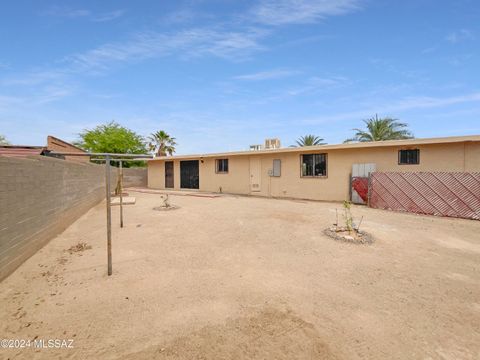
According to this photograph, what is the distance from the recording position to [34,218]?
15.4ft

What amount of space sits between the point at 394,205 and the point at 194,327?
1026 centimetres

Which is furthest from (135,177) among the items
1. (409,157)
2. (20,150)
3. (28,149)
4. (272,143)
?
(409,157)

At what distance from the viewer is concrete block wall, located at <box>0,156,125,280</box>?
3629 mm

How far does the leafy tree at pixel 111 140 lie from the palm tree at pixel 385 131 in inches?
938

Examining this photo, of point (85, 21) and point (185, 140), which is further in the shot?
point (185, 140)

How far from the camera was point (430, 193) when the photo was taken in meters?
9.19

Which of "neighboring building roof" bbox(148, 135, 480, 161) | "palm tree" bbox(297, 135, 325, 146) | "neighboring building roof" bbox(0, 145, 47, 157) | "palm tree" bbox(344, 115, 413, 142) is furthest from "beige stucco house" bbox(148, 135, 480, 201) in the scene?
"palm tree" bbox(297, 135, 325, 146)

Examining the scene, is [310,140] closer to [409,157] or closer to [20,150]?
[409,157]

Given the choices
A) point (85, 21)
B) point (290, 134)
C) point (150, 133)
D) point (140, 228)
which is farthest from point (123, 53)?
point (150, 133)

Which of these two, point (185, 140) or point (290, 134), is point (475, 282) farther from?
point (185, 140)

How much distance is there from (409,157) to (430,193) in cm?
221

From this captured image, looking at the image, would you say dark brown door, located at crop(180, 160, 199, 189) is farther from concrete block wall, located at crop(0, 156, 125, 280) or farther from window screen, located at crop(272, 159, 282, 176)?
concrete block wall, located at crop(0, 156, 125, 280)

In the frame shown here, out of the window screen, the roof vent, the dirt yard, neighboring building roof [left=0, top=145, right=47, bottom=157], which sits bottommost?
the dirt yard

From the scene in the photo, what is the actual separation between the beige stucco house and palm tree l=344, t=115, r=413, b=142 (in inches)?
336
